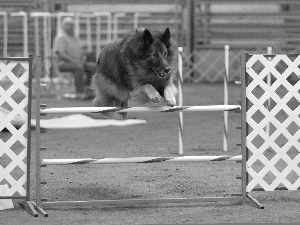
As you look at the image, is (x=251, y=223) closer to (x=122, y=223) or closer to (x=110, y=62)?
(x=122, y=223)

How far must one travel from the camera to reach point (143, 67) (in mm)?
5570

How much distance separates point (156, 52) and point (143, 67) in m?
0.18

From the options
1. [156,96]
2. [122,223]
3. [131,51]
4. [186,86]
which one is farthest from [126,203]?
[186,86]

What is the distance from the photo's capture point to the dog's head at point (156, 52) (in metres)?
5.45

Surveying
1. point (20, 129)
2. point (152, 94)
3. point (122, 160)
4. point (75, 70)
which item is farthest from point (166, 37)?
point (75, 70)

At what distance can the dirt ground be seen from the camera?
4887 mm

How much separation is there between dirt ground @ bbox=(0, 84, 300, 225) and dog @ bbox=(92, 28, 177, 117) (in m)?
0.86

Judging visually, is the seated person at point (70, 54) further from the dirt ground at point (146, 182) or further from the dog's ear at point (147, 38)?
the dog's ear at point (147, 38)

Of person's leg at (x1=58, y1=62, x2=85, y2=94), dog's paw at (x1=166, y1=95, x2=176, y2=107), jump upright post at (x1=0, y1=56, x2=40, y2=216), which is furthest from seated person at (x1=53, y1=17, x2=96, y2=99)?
jump upright post at (x1=0, y1=56, x2=40, y2=216)

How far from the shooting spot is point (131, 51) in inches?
224

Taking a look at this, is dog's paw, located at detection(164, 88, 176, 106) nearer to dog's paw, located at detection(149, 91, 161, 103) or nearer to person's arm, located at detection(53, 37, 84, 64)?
dog's paw, located at detection(149, 91, 161, 103)

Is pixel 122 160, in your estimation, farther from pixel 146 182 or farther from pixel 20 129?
pixel 146 182

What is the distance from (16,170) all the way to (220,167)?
221cm

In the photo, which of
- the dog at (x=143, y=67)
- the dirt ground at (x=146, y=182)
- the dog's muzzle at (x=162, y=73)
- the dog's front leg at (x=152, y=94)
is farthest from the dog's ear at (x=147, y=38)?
the dirt ground at (x=146, y=182)
